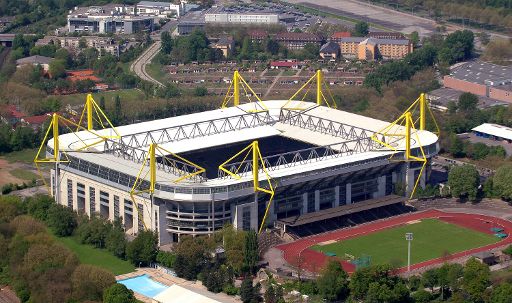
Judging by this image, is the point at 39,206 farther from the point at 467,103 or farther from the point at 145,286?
the point at 467,103

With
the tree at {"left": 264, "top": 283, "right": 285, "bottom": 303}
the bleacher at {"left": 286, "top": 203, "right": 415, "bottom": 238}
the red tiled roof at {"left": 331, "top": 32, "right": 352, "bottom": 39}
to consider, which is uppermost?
the red tiled roof at {"left": 331, "top": 32, "right": 352, "bottom": 39}

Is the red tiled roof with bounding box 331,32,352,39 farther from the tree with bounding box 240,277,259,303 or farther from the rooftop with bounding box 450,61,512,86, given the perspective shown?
the tree with bounding box 240,277,259,303

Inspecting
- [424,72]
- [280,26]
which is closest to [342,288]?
[424,72]

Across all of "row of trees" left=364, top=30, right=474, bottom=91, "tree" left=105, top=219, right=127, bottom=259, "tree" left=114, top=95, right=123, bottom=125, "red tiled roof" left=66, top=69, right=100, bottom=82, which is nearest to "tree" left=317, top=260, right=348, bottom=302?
"tree" left=105, top=219, right=127, bottom=259

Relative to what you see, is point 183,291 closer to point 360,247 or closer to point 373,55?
point 360,247

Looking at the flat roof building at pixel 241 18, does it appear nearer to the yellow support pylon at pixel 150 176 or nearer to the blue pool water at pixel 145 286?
the yellow support pylon at pixel 150 176

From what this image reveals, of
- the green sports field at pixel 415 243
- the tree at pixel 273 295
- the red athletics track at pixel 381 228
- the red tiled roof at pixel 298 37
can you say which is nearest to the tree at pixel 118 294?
the tree at pixel 273 295
